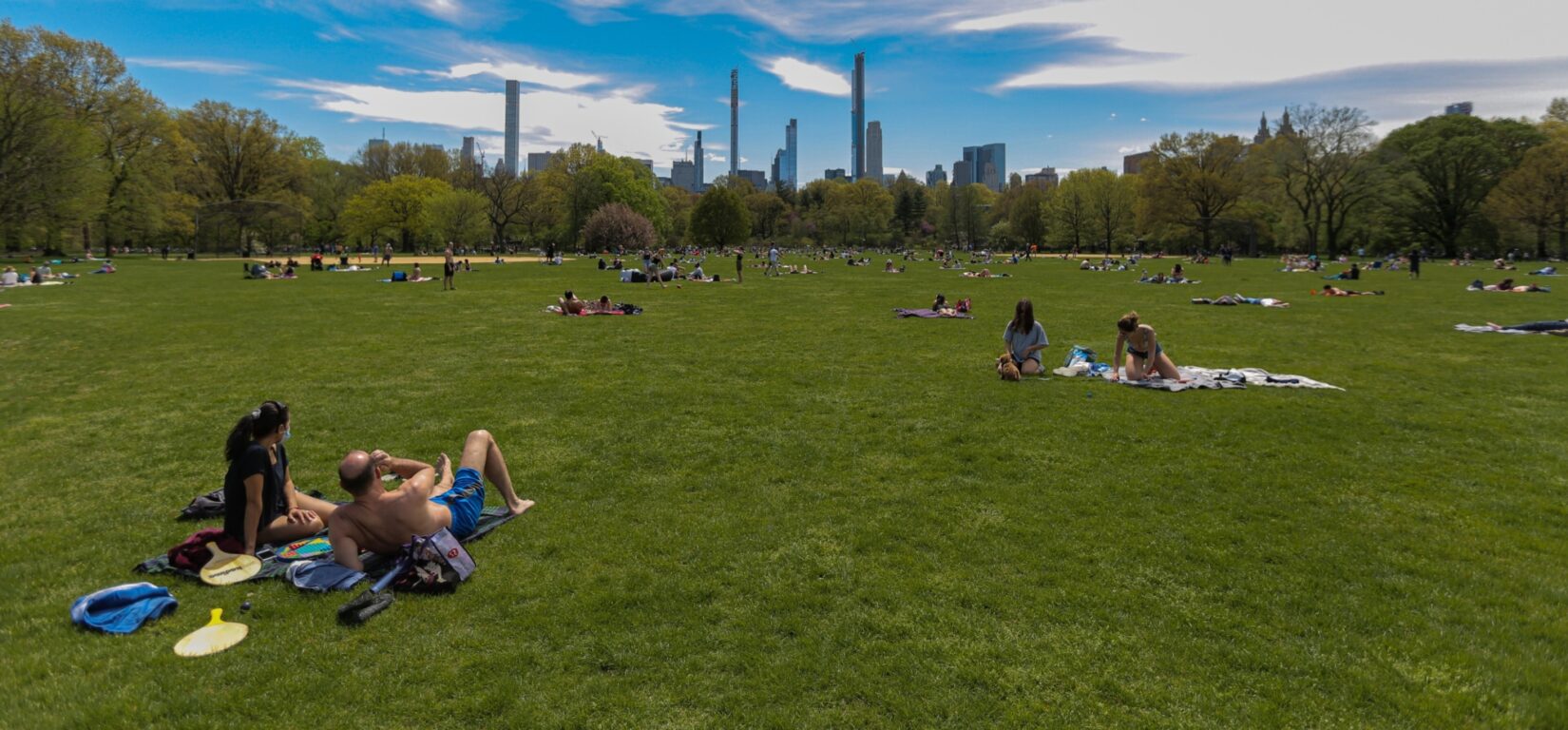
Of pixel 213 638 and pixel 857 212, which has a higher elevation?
pixel 857 212

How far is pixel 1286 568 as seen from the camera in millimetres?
5484

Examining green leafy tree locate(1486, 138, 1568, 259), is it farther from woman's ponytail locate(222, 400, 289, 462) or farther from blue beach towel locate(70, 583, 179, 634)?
blue beach towel locate(70, 583, 179, 634)

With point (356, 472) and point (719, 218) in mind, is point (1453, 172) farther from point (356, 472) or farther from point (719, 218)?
point (356, 472)

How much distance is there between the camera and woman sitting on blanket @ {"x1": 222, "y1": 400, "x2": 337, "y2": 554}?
580 cm

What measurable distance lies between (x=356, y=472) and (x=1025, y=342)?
10.6 meters

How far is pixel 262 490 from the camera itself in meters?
5.91

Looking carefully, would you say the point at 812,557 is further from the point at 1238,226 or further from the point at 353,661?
the point at 1238,226

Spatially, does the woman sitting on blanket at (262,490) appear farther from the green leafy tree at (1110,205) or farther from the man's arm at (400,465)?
the green leafy tree at (1110,205)

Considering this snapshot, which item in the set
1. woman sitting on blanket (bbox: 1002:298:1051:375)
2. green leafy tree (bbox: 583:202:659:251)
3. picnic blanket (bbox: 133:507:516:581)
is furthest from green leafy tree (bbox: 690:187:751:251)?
picnic blanket (bbox: 133:507:516:581)

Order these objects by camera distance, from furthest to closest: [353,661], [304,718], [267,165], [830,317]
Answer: [267,165]
[830,317]
[353,661]
[304,718]

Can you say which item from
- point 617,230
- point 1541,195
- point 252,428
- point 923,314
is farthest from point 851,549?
point 1541,195

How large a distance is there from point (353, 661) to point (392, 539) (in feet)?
4.75

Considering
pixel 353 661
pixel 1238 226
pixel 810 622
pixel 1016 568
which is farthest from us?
pixel 1238 226

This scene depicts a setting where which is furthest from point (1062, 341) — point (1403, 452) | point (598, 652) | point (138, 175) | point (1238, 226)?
point (1238, 226)
